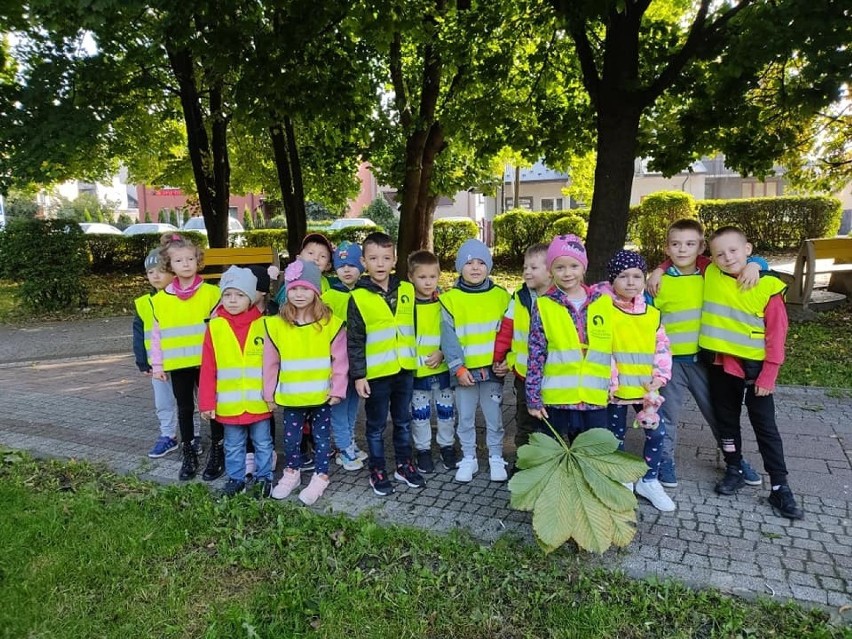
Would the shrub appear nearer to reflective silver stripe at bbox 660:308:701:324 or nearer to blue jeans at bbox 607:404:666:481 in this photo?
reflective silver stripe at bbox 660:308:701:324

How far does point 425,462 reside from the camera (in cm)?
448

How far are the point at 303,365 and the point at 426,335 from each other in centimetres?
90

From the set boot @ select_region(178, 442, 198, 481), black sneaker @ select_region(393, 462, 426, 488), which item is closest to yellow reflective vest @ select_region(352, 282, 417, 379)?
black sneaker @ select_region(393, 462, 426, 488)

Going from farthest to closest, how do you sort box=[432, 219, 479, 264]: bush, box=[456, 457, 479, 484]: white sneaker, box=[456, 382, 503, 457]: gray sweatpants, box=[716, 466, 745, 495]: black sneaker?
1. box=[432, 219, 479, 264]: bush
2. box=[456, 382, 503, 457]: gray sweatpants
3. box=[456, 457, 479, 484]: white sneaker
4. box=[716, 466, 745, 495]: black sneaker

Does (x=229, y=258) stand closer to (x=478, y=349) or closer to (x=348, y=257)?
(x=348, y=257)

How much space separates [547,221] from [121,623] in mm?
15980

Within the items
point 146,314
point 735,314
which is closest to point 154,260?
point 146,314

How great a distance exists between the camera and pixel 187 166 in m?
18.9

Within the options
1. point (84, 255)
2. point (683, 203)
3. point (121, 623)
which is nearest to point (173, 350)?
point (121, 623)

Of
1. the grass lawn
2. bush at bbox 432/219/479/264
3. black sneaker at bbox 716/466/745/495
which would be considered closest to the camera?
the grass lawn

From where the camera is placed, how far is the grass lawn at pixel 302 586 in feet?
9.17

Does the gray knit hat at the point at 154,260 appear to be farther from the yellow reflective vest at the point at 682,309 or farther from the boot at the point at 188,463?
the yellow reflective vest at the point at 682,309

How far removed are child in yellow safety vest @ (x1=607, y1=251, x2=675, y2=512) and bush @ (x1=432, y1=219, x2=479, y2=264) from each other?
47.6 ft

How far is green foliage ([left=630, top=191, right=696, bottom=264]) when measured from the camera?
16016mm
